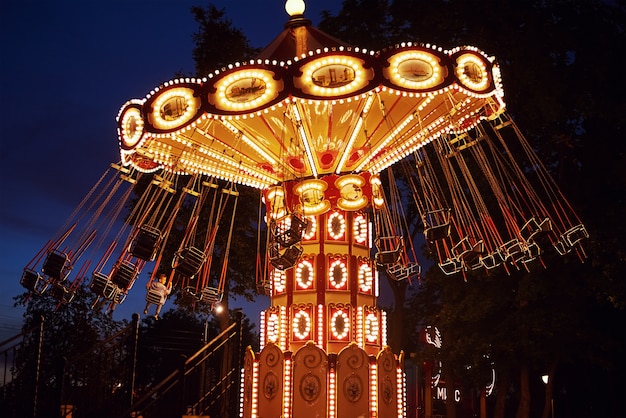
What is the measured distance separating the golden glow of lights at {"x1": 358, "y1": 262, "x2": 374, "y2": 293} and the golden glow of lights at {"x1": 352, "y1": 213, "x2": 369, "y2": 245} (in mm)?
508

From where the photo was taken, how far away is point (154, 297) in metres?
15.0

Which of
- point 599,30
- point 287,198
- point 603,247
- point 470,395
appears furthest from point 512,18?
point 470,395

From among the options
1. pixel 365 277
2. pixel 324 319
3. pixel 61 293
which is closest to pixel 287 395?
pixel 324 319

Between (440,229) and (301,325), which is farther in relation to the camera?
(301,325)

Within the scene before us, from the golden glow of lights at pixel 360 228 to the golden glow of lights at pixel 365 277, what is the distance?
51 cm

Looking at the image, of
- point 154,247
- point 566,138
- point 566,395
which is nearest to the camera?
point 154,247

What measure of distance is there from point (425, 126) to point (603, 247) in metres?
7.29

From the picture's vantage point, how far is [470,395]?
42562mm

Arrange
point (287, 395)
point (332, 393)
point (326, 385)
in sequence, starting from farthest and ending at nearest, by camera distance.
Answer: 1. point (287, 395)
2. point (326, 385)
3. point (332, 393)

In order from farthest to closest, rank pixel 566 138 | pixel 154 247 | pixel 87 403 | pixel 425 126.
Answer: pixel 566 138 < pixel 425 126 < pixel 154 247 < pixel 87 403

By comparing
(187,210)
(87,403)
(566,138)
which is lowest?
(87,403)

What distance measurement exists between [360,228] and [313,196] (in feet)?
4.30

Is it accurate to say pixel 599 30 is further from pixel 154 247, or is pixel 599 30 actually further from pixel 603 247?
pixel 154 247

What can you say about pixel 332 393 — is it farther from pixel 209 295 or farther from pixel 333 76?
pixel 333 76
